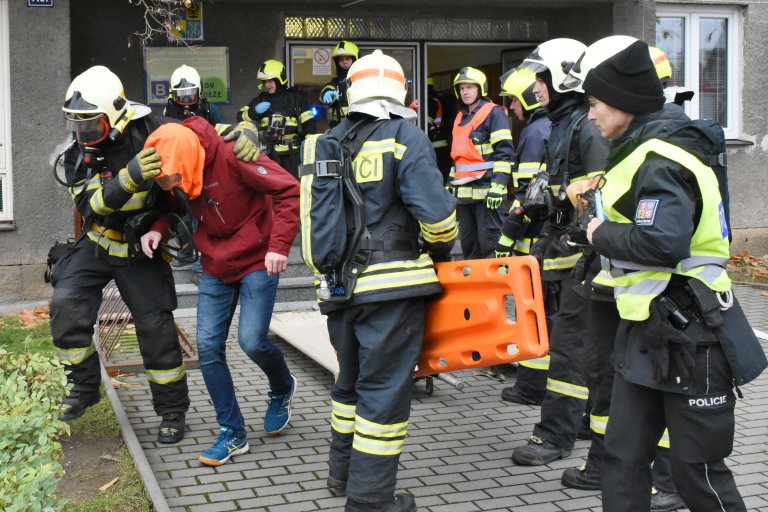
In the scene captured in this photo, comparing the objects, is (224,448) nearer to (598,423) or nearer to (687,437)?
(598,423)

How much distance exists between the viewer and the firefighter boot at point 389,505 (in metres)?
4.27

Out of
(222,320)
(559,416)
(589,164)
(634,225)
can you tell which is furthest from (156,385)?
(634,225)

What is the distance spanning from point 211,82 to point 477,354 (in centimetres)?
760

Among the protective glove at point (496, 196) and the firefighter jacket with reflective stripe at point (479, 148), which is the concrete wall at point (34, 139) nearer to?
the firefighter jacket with reflective stripe at point (479, 148)

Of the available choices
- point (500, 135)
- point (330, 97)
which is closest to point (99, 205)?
point (500, 135)

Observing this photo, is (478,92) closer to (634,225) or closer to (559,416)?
(559,416)

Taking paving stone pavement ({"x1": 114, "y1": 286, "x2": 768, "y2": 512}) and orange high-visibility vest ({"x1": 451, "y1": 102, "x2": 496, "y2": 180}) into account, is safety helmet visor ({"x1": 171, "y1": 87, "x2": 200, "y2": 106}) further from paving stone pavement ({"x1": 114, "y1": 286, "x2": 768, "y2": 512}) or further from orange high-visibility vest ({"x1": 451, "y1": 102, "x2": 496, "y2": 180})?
paving stone pavement ({"x1": 114, "y1": 286, "x2": 768, "y2": 512})

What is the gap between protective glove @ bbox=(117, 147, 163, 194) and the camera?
4957mm

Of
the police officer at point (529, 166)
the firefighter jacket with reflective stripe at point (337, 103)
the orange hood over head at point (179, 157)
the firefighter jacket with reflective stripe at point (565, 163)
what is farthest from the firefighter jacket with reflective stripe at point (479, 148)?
the orange hood over head at point (179, 157)

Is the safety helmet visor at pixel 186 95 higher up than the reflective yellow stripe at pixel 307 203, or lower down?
higher up

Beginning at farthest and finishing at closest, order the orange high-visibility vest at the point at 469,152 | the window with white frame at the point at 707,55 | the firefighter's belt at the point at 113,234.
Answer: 1. the window with white frame at the point at 707,55
2. the orange high-visibility vest at the point at 469,152
3. the firefighter's belt at the point at 113,234

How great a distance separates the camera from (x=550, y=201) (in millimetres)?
5137

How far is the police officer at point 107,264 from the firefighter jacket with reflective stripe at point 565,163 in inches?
85.2

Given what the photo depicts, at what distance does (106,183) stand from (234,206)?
70cm
